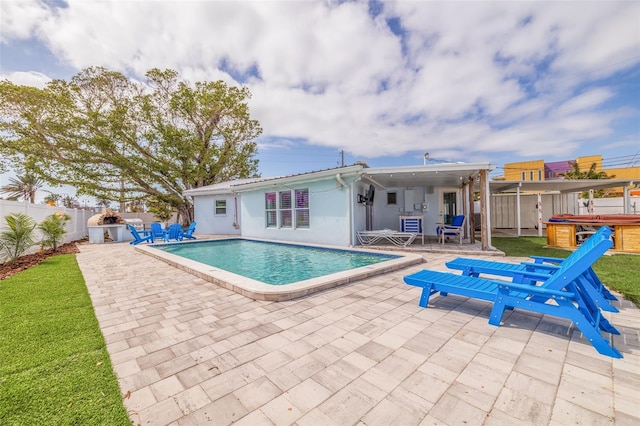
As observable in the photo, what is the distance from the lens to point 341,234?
1037 centimetres

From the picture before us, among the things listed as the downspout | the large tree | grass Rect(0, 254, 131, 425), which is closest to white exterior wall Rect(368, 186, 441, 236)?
the downspout

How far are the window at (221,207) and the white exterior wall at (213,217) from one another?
184 millimetres

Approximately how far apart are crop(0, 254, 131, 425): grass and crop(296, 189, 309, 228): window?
788 cm

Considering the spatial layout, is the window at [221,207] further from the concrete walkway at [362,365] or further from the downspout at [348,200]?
the concrete walkway at [362,365]

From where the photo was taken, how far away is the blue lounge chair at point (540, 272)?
311 cm

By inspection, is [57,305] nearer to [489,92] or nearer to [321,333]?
[321,333]

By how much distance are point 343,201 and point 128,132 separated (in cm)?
1849

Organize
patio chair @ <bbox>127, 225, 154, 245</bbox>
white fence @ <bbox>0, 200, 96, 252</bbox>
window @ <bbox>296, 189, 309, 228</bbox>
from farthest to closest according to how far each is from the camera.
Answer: patio chair @ <bbox>127, 225, 154, 245</bbox>
window @ <bbox>296, 189, 309, 228</bbox>
white fence @ <bbox>0, 200, 96, 252</bbox>

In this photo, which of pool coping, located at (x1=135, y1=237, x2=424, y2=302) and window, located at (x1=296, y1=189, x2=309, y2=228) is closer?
pool coping, located at (x1=135, y1=237, x2=424, y2=302)

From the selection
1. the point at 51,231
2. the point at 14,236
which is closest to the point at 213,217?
the point at 51,231

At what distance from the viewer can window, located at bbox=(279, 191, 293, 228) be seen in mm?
→ 12203

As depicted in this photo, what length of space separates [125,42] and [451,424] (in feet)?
48.6

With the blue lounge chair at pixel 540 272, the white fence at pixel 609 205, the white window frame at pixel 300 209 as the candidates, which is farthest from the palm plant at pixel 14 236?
the white fence at pixel 609 205

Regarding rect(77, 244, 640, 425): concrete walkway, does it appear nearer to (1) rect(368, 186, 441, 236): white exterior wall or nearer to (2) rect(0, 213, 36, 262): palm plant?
(2) rect(0, 213, 36, 262): palm plant
